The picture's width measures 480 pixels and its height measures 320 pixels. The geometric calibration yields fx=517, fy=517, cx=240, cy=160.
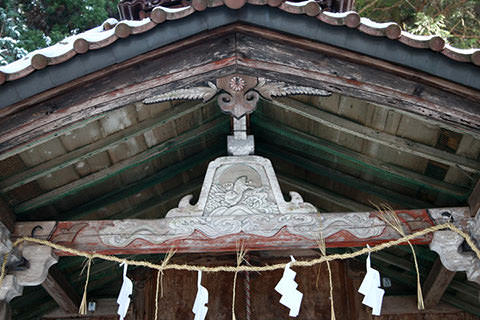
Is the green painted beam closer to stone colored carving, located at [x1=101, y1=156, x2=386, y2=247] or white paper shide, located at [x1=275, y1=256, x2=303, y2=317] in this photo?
stone colored carving, located at [x1=101, y1=156, x2=386, y2=247]

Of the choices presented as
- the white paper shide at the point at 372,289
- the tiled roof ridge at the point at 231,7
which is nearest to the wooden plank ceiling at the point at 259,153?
the tiled roof ridge at the point at 231,7

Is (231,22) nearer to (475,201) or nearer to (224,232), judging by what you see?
(224,232)

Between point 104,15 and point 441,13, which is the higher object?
point 104,15

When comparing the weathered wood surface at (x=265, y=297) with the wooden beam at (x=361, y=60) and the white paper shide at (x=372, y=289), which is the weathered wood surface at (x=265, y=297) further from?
the wooden beam at (x=361, y=60)

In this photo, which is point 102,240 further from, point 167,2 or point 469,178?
point 167,2

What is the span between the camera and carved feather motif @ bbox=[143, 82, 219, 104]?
404cm

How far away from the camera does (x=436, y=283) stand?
527 cm

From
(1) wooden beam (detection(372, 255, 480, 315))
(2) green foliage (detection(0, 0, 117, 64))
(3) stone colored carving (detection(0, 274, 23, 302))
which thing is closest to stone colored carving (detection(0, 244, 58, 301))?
(3) stone colored carving (detection(0, 274, 23, 302))

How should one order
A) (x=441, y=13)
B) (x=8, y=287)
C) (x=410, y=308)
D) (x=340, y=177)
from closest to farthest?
1. (x=8, y=287)
2. (x=340, y=177)
3. (x=410, y=308)
4. (x=441, y=13)

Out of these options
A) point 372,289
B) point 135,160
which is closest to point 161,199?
point 135,160

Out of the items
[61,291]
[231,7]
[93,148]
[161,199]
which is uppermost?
[231,7]

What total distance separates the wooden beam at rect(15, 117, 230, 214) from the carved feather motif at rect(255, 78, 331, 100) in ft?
2.65

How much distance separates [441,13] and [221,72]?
8.90 m

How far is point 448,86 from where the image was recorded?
372 centimetres
